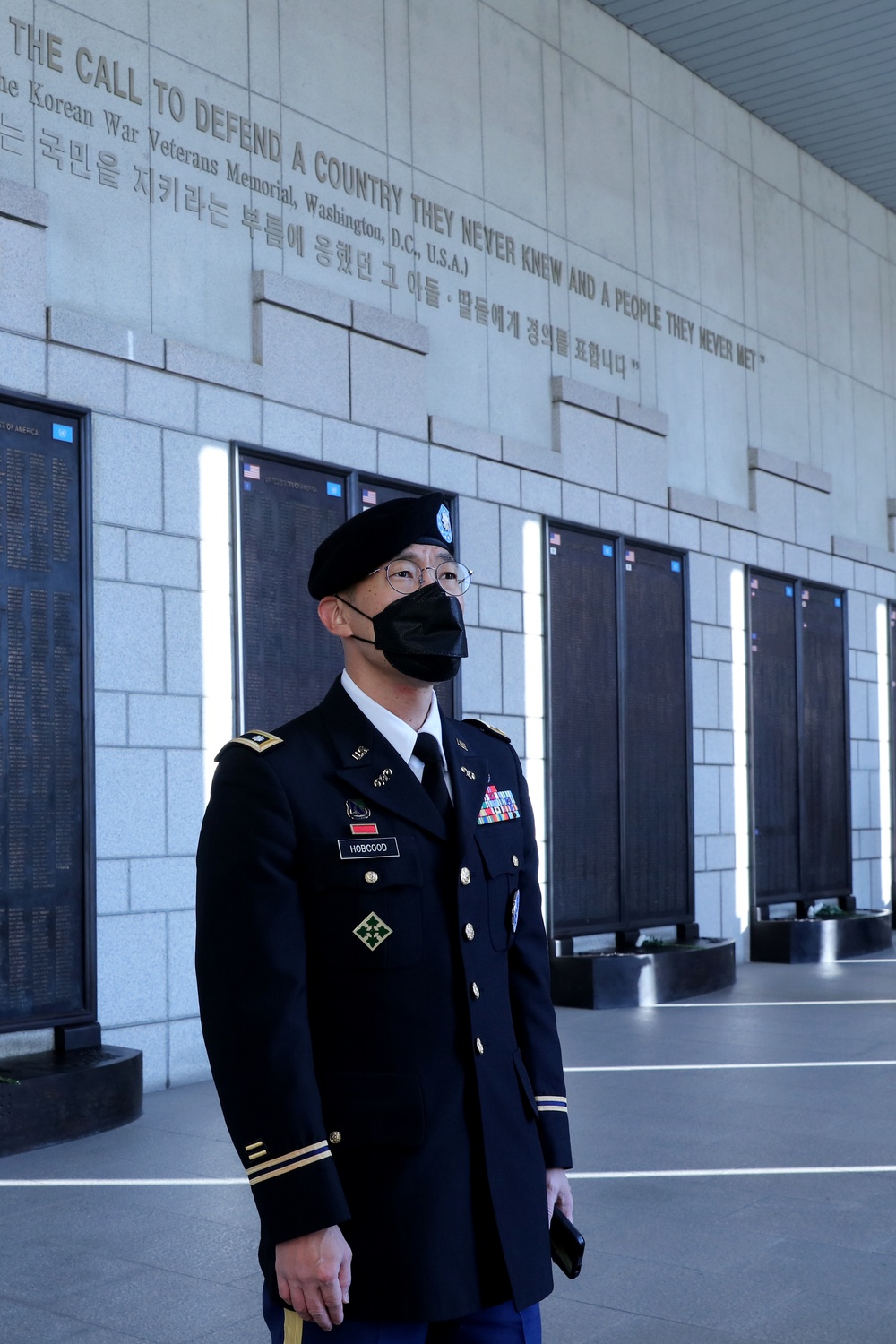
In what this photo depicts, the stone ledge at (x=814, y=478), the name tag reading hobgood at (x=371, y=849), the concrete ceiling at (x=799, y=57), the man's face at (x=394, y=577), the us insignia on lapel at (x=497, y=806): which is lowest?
the name tag reading hobgood at (x=371, y=849)

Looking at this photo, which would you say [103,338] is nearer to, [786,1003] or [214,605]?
[214,605]

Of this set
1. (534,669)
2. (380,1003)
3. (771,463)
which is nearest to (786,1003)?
(534,669)

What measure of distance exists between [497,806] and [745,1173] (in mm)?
3422

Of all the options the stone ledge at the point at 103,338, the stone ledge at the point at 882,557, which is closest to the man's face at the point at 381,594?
the stone ledge at the point at 103,338

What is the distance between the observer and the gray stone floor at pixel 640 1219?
3.77 metres

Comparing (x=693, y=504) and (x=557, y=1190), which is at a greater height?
(x=693, y=504)

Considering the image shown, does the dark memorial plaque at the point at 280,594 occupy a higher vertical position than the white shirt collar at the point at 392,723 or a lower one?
higher

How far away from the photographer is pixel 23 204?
663 centimetres

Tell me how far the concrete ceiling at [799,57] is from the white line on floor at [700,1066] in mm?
7814

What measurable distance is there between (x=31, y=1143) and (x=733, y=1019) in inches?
182

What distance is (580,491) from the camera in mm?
10266

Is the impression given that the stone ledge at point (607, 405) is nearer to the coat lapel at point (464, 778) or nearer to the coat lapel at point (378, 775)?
the coat lapel at point (464, 778)

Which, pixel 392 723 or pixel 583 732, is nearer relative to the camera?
pixel 392 723

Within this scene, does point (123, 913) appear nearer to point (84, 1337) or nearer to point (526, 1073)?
point (84, 1337)
